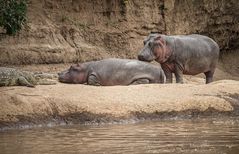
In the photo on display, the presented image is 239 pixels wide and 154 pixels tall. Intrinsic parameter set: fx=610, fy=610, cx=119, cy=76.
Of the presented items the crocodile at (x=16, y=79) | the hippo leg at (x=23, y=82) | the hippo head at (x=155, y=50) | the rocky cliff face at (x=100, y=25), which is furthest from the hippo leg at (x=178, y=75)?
the rocky cliff face at (x=100, y=25)

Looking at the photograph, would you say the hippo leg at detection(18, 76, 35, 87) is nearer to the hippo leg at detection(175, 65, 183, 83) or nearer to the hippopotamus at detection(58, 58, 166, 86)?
the hippopotamus at detection(58, 58, 166, 86)

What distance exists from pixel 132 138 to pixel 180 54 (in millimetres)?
6560

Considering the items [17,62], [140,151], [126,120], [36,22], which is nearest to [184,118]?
[126,120]

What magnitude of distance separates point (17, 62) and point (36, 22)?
5.39ft

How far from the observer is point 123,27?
18.3 metres

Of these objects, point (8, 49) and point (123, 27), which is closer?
point (8, 49)

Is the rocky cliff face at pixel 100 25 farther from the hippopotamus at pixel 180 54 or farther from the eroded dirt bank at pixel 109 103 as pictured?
the eroded dirt bank at pixel 109 103

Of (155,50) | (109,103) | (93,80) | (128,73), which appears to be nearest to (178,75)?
(155,50)

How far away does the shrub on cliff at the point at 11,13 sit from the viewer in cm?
1178

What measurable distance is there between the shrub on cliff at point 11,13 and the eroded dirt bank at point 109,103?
2229mm

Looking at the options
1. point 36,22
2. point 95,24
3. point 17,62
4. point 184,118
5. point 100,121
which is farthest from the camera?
point 95,24

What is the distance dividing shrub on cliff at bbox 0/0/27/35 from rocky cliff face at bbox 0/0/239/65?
3.20 meters

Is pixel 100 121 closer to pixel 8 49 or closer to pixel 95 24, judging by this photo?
pixel 8 49

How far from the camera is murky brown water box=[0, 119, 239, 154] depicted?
6246 millimetres
